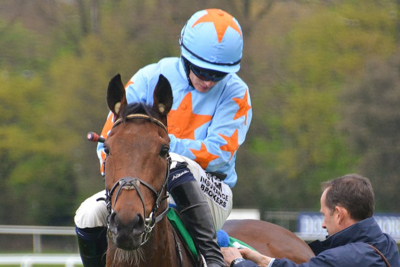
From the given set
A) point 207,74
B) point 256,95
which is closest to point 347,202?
point 207,74

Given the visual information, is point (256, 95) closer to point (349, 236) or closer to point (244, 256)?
point (244, 256)

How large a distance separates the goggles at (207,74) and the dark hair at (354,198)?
0.97 m

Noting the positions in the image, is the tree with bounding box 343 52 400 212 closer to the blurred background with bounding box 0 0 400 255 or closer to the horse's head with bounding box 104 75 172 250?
the blurred background with bounding box 0 0 400 255

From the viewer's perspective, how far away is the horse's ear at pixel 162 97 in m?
3.98

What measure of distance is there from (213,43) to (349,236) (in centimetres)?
141

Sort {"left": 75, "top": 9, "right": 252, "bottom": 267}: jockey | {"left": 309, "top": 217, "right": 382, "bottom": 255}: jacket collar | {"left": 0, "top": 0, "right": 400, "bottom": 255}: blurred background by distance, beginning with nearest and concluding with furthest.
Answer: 1. {"left": 75, "top": 9, "right": 252, "bottom": 267}: jockey
2. {"left": 309, "top": 217, "right": 382, "bottom": 255}: jacket collar
3. {"left": 0, "top": 0, "right": 400, "bottom": 255}: blurred background

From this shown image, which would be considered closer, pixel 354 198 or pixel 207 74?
pixel 354 198

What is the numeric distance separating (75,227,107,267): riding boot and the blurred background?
21151 mm

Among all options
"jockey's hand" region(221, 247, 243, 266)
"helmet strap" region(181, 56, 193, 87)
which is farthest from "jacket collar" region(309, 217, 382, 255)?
"helmet strap" region(181, 56, 193, 87)

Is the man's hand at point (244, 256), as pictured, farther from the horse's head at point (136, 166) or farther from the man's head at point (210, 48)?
the man's head at point (210, 48)

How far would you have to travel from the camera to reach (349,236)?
4.52m

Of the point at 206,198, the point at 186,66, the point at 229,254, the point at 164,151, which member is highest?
the point at 186,66

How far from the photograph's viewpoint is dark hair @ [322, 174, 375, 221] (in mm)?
4531

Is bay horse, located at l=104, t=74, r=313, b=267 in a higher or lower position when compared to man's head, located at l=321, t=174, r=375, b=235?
higher
